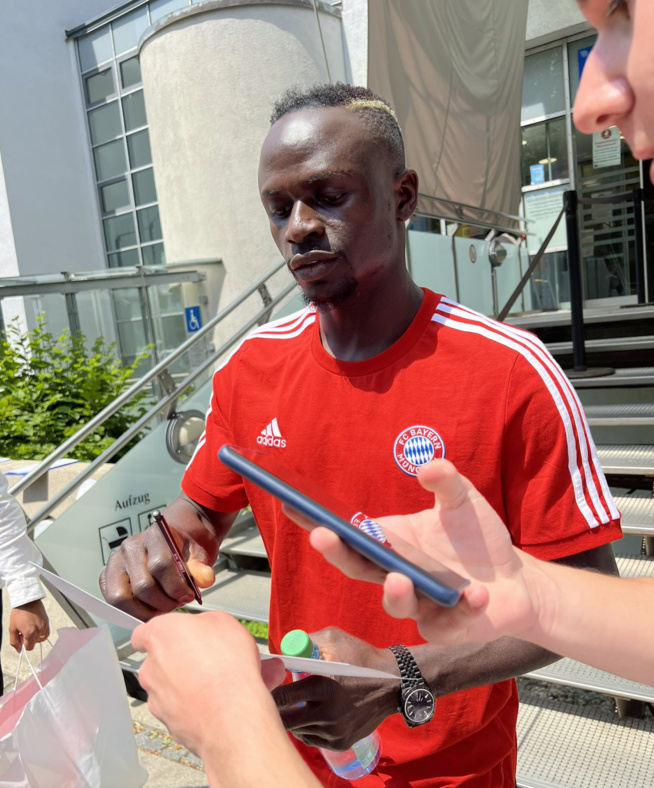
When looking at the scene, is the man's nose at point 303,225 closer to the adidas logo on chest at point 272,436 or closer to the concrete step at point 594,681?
the adidas logo on chest at point 272,436

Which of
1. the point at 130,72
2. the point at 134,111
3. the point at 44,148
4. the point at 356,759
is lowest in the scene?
the point at 356,759

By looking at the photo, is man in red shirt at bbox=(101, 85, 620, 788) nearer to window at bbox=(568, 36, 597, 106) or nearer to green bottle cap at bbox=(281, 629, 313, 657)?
green bottle cap at bbox=(281, 629, 313, 657)

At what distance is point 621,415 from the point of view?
4.41 m

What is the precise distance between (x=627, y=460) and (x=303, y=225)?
3150 millimetres

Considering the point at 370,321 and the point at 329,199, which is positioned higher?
the point at 329,199

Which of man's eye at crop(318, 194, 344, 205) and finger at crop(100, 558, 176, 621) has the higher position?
man's eye at crop(318, 194, 344, 205)

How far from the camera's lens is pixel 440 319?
1.56 metres

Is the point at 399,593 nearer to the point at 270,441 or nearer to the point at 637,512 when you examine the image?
the point at 270,441

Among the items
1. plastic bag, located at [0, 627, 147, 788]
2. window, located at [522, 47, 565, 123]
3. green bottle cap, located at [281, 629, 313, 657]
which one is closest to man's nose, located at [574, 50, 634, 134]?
green bottle cap, located at [281, 629, 313, 657]

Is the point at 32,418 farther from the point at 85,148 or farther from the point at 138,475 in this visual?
the point at 85,148

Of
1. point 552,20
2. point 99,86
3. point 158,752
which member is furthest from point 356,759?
point 99,86

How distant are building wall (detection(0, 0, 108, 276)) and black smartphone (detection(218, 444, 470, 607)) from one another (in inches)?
553

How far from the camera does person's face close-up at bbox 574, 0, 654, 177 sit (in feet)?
2.24

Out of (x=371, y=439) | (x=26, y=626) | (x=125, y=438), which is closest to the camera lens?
(x=371, y=439)
